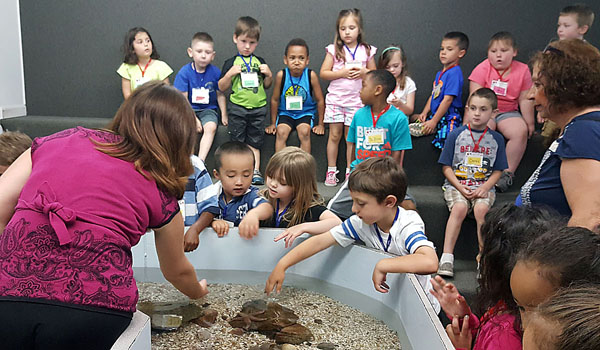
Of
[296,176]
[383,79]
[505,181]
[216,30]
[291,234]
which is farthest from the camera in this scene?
[216,30]

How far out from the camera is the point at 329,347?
1880 millimetres

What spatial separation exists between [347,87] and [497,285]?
3013mm

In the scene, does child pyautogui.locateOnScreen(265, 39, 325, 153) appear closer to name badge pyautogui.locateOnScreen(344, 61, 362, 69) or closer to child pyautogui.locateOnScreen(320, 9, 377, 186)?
child pyautogui.locateOnScreen(320, 9, 377, 186)

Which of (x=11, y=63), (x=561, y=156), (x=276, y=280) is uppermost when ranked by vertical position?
(x=11, y=63)

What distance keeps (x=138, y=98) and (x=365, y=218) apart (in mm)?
1128

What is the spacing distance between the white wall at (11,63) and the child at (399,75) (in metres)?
3.84

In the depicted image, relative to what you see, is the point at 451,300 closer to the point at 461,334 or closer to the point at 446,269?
the point at 461,334

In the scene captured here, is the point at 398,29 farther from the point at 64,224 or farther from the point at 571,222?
the point at 64,224

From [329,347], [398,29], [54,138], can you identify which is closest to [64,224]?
[54,138]

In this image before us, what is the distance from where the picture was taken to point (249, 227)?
8.21 ft

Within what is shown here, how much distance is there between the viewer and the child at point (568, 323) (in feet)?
2.61

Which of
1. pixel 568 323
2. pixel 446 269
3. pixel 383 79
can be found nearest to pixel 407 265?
pixel 568 323

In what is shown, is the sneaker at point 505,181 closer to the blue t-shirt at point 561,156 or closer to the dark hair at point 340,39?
the dark hair at point 340,39

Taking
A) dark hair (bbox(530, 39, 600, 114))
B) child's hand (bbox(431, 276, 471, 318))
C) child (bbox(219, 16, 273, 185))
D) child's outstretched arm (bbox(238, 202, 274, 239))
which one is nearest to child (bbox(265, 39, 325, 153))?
child (bbox(219, 16, 273, 185))
